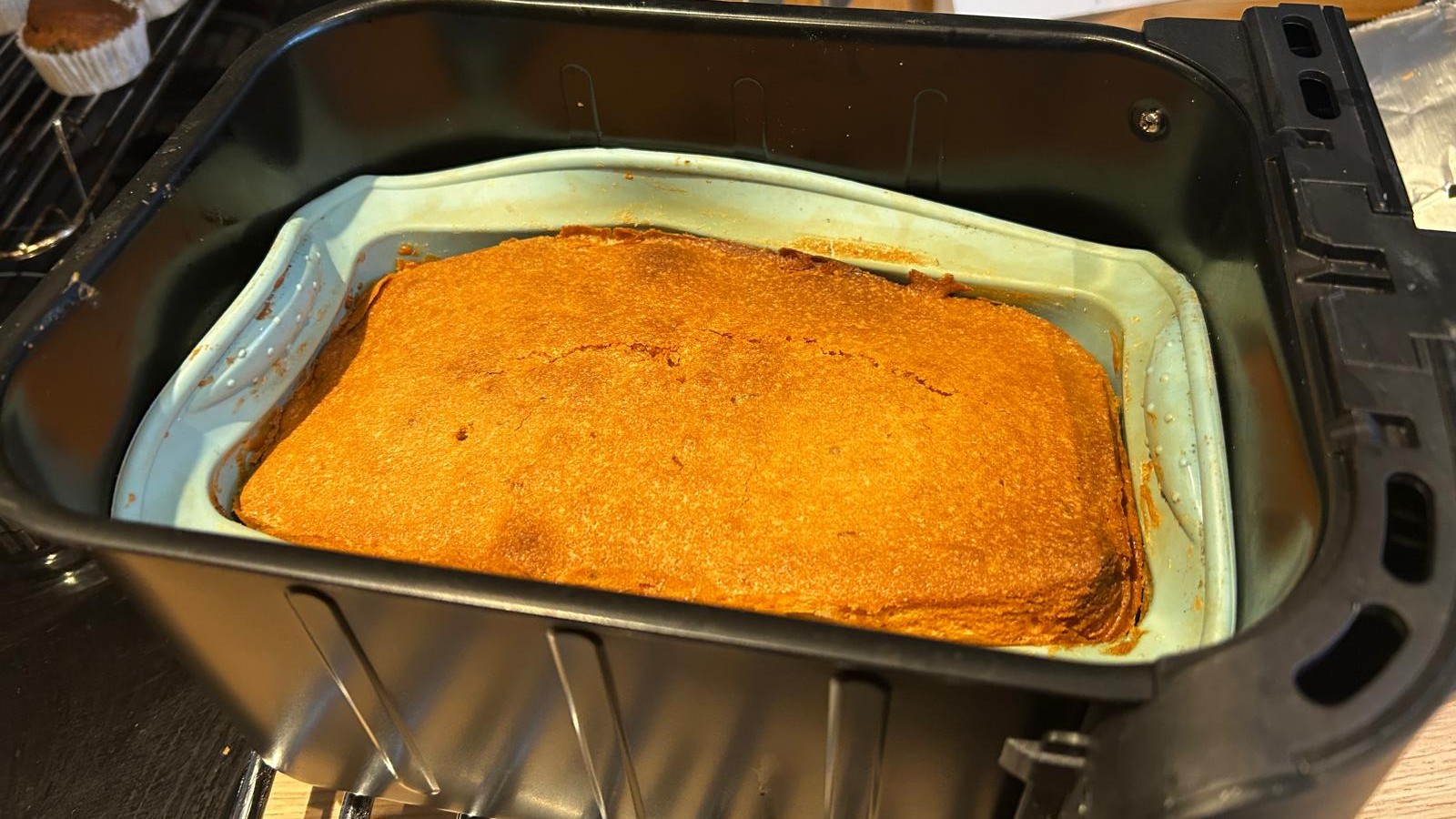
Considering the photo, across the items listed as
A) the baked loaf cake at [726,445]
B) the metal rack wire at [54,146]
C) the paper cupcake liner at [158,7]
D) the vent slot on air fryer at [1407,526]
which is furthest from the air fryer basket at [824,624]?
the paper cupcake liner at [158,7]

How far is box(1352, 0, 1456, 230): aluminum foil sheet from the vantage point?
3.91 feet

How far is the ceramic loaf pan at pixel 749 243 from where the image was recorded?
751 mm

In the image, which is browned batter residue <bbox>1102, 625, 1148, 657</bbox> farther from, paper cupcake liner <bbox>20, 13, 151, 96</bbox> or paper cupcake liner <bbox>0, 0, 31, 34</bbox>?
paper cupcake liner <bbox>0, 0, 31, 34</bbox>

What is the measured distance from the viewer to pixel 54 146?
125 cm

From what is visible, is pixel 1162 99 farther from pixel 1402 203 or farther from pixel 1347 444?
pixel 1347 444

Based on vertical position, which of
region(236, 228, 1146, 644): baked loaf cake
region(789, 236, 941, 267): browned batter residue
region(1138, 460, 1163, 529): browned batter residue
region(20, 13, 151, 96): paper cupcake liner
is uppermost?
region(20, 13, 151, 96): paper cupcake liner

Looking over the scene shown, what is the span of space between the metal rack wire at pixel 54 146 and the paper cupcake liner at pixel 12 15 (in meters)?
0.02

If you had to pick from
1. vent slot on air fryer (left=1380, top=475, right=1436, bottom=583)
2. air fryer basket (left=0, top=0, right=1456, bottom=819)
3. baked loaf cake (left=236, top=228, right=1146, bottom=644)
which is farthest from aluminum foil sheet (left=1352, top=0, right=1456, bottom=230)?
vent slot on air fryer (left=1380, top=475, right=1436, bottom=583)

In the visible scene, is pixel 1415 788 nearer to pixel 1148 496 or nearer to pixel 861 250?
pixel 1148 496

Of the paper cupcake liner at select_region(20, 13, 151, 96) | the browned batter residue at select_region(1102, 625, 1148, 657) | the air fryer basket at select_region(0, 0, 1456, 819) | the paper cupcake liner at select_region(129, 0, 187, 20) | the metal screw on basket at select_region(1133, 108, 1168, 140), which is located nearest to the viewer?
the air fryer basket at select_region(0, 0, 1456, 819)

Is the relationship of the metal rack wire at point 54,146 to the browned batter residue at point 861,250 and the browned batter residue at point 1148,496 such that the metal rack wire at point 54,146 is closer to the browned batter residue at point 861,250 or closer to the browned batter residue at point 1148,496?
the browned batter residue at point 861,250

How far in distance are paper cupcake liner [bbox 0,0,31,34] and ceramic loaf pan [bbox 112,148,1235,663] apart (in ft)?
2.04

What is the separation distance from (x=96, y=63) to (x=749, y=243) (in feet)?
2.74

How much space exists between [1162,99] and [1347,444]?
0.40 meters
